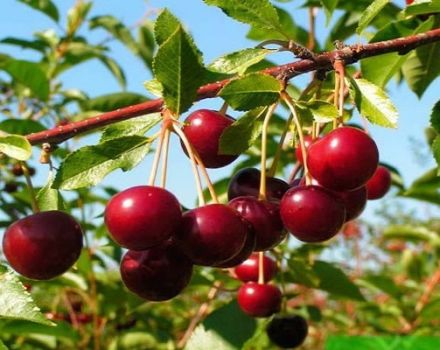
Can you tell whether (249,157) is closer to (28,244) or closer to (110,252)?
(110,252)

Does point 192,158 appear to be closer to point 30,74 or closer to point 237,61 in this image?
point 237,61

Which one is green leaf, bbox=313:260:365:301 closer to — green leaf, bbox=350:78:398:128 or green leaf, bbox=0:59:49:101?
green leaf, bbox=350:78:398:128

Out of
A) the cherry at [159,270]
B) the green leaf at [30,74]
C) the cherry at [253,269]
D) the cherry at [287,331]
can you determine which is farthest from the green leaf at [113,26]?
the cherry at [159,270]

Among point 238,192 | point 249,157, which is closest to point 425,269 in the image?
point 249,157

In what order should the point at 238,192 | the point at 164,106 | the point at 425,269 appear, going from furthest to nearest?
the point at 425,269 < the point at 238,192 < the point at 164,106

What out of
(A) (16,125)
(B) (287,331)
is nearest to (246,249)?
(B) (287,331)

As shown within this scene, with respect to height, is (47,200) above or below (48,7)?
above
